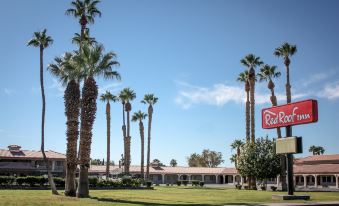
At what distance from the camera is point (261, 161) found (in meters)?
57.3

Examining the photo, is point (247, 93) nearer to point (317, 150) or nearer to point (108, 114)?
point (108, 114)

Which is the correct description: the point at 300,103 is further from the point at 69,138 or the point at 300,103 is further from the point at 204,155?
the point at 204,155

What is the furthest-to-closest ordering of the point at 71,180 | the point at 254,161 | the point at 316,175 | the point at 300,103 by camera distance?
the point at 316,175, the point at 254,161, the point at 71,180, the point at 300,103

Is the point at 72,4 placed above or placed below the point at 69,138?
above

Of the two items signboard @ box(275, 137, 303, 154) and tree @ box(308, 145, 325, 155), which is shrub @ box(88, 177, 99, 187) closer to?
signboard @ box(275, 137, 303, 154)

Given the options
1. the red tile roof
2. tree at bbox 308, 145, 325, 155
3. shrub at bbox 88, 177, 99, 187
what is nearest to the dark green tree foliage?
shrub at bbox 88, 177, 99, 187

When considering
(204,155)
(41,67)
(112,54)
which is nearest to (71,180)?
(112,54)

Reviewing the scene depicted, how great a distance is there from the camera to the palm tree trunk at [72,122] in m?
35.7

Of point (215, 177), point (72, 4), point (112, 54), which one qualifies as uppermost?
point (72, 4)

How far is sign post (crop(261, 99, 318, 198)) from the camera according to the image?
104 ft

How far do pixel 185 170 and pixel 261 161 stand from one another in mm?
47902

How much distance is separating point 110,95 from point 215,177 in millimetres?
40224

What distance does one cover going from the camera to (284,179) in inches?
2287

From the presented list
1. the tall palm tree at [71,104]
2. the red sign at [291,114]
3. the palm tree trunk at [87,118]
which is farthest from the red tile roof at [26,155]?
the red sign at [291,114]
